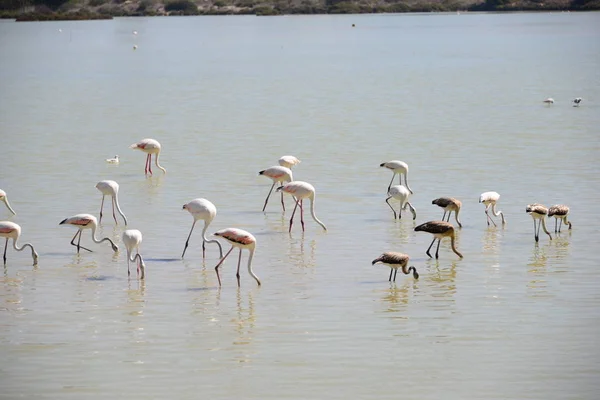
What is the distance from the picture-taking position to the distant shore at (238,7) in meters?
106

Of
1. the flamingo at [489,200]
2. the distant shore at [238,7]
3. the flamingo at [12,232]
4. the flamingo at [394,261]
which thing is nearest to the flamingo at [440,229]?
the flamingo at [394,261]

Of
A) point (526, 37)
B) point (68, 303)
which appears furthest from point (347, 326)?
point (526, 37)

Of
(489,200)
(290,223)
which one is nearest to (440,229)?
(489,200)

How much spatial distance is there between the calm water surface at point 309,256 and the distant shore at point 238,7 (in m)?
73.5

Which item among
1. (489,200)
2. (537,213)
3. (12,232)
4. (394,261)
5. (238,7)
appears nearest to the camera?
(394,261)

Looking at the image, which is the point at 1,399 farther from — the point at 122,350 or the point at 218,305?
the point at 218,305

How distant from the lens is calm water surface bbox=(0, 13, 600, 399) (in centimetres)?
871

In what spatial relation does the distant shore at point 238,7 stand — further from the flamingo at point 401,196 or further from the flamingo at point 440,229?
the flamingo at point 440,229

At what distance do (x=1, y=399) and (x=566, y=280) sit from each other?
584 centimetres

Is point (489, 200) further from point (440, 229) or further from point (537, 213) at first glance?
point (440, 229)

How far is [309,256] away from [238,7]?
10146 cm

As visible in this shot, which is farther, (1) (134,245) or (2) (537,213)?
(2) (537,213)

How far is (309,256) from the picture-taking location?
41.2 feet

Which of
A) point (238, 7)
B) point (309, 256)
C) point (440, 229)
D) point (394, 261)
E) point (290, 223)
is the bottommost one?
point (309, 256)
